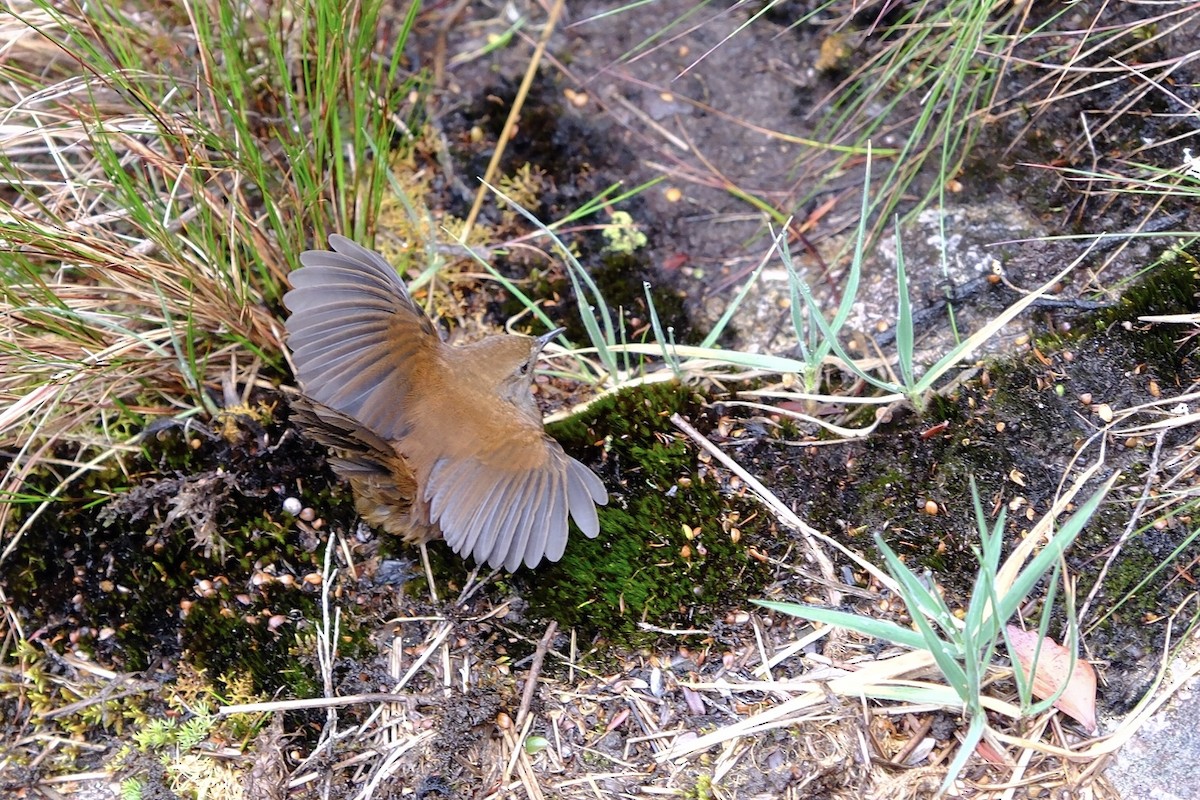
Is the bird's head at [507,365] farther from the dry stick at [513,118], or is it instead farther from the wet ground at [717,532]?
the dry stick at [513,118]

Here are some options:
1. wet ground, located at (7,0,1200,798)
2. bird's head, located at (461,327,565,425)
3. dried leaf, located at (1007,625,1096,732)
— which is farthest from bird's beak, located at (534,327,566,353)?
dried leaf, located at (1007,625,1096,732)

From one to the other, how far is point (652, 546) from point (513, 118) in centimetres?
187

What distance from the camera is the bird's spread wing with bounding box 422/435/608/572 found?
2762 millimetres

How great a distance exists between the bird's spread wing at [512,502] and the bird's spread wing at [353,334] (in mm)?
268

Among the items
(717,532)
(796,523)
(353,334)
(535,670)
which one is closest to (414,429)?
(353,334)

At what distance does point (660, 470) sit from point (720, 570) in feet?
1.21

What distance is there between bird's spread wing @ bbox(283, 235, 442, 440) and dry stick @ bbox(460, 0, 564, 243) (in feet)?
2.55

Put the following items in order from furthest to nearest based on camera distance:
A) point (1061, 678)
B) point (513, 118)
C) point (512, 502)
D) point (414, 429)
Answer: point (513, 118) → point (414, 429) → point (512, 502) → point (1061, 678)

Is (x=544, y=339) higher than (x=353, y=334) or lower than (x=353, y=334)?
lower

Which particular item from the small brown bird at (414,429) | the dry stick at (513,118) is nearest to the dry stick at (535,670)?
the small brown bird at (414,429)

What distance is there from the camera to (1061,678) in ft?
8.50

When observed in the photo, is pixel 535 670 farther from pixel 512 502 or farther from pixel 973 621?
pixel 973 621

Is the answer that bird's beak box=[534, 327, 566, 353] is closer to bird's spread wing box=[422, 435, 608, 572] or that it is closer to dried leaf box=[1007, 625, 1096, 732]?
bird's spread wing box=[422, 435, 608, 572]

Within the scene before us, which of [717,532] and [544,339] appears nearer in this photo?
[717,532]
